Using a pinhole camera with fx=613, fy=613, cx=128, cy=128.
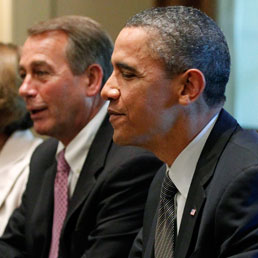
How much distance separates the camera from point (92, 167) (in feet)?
7.18

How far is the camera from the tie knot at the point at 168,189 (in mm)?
1730

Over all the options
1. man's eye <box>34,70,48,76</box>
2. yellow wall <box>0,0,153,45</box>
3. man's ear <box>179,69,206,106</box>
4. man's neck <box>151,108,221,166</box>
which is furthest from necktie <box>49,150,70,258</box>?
yellow wall <box>0,0,153,45</box>

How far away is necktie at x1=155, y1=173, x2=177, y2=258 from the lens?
1688 mm

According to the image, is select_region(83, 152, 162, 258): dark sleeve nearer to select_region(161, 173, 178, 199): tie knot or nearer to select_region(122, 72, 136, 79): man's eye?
select_region(161, 173, 178, 199): tie knot

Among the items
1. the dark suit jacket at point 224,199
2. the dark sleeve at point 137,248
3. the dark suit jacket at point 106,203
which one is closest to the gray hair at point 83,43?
the dark suit jacket at point 106,203

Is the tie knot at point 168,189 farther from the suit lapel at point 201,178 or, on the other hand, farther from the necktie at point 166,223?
the suit lapel at point 201,178

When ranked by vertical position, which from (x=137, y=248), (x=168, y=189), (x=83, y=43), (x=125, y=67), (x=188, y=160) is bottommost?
(x=137, y=248)

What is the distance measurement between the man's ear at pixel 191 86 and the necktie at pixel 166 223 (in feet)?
0.79

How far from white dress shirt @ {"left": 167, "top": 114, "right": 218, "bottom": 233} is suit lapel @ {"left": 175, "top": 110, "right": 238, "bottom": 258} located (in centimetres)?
3

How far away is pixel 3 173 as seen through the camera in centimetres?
271

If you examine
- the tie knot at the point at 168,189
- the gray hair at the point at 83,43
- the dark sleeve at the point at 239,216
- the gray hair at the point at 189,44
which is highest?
the gray hair at the point at 189,44

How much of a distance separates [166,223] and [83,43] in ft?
3.04

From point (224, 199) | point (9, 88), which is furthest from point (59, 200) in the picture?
point (224, 199)

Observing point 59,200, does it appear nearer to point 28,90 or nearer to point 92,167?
point 92,167
